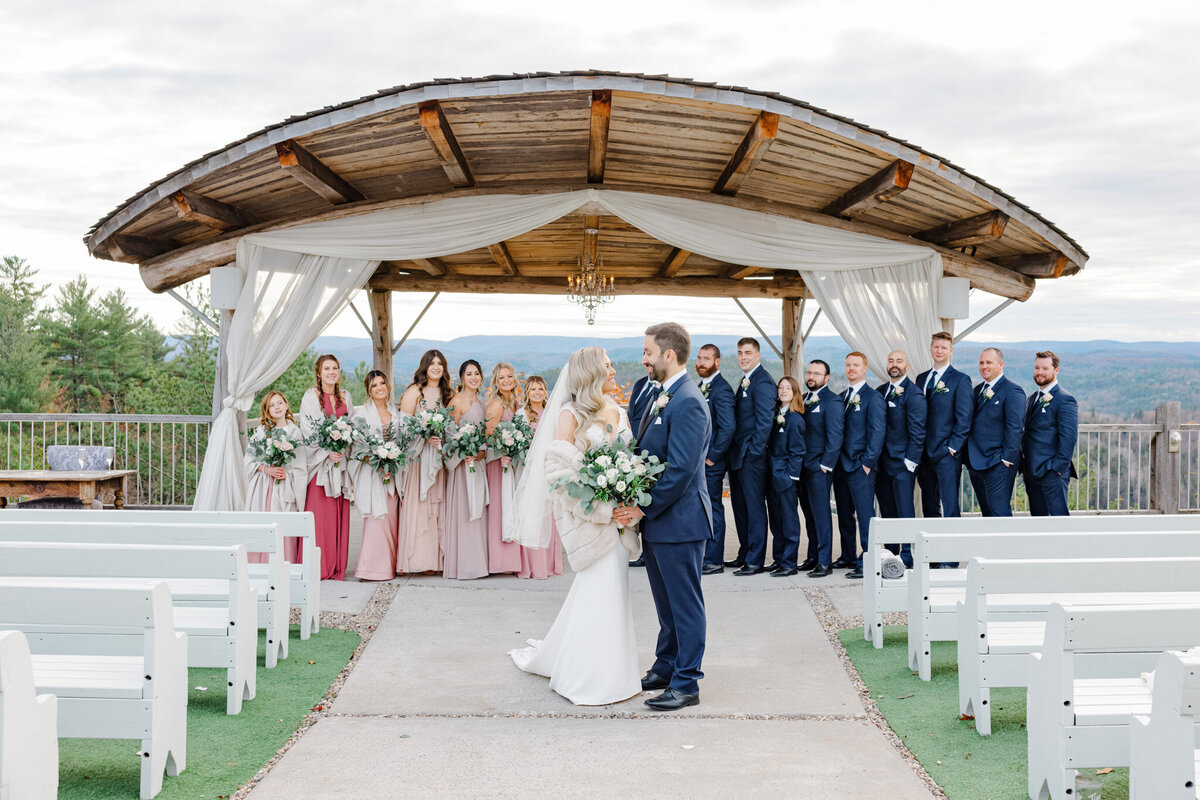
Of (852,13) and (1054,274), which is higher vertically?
(852,13)

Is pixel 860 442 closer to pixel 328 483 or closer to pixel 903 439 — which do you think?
pixel 903 439

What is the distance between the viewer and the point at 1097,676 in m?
3.69

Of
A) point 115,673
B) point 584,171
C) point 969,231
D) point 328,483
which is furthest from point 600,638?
point 969,231

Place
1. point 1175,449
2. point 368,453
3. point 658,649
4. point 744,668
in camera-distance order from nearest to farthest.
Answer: point 658,649, point 744,668, point 368,453, point 1175,449

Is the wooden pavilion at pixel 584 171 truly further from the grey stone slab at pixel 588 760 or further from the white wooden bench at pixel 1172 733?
the white wooden bench at pixel 1172 733

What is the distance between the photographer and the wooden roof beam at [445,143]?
7312mm

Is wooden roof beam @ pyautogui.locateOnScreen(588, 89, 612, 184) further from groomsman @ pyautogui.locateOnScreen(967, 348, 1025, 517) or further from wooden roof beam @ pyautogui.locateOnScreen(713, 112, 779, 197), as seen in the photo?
groomsman @ pyautogui.locateOnScreen(967, 348, 1025, 517)

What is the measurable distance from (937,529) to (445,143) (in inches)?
193

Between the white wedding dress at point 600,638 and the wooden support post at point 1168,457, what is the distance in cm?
942

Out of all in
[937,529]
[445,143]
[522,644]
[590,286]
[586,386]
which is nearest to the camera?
[586,386]

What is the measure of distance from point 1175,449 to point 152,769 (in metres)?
11.9

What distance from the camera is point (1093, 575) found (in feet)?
13.1

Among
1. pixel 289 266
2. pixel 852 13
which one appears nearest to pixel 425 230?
pixel 289 266

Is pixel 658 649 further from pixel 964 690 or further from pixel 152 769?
pixel 152 769
